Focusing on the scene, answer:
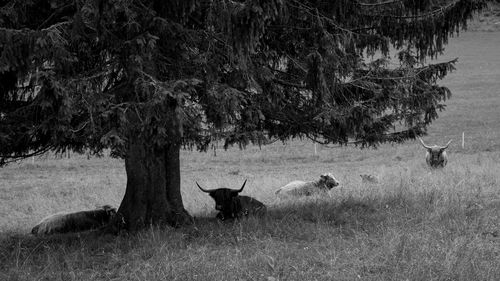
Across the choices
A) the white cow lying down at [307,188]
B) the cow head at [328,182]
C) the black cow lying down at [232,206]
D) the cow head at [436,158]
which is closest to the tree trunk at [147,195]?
the black cow lying down at [232,206]

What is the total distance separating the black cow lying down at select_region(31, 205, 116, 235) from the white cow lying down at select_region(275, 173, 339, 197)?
13.8 feet

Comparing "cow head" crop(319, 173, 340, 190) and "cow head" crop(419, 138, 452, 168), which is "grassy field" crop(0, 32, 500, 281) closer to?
"cow head" crop(319, 173, 340, 190)

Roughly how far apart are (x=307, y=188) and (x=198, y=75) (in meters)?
7.68

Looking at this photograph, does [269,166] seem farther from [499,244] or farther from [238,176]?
[499,244]

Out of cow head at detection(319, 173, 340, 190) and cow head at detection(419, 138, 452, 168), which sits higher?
cow head at detection(419, 138, 452, 168)

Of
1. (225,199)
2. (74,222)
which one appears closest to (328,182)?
(225,199)

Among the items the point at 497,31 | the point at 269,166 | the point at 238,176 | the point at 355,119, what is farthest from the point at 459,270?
the point at 497,31

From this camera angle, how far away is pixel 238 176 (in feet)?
74.5

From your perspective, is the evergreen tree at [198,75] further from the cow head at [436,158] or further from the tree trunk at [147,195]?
the cow head at [436,158]

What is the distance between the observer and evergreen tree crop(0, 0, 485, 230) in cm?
732

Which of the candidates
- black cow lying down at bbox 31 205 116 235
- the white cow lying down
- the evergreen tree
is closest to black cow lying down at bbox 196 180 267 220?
the evergreen tree

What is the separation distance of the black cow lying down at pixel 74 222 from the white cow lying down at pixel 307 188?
4207mm

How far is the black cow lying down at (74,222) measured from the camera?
12.0 metres

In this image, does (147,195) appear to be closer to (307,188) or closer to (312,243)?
(312,243)
